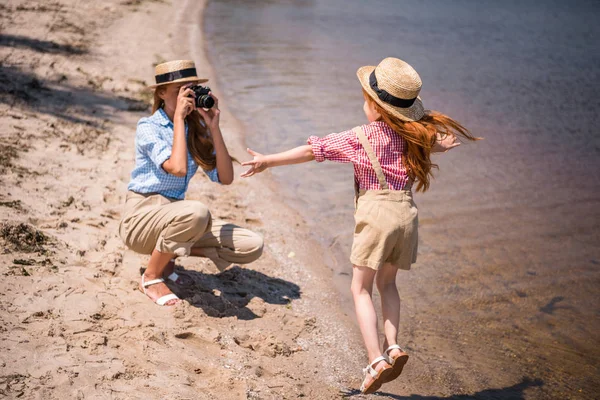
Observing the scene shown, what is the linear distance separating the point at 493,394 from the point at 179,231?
6.99 ft

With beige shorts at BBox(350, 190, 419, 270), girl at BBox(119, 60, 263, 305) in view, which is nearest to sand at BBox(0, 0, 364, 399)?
girl at BBox(119, 60, 263, 305)

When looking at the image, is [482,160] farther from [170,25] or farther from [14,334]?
[170,25]

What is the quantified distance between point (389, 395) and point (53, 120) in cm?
493

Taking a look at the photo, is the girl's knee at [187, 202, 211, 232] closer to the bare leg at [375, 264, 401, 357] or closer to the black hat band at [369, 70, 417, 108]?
the bare leg at [375, 264, 401, 357]

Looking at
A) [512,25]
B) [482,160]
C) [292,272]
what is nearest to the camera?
[292,272]

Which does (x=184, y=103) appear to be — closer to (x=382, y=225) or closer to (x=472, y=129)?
(x=382, y=225)

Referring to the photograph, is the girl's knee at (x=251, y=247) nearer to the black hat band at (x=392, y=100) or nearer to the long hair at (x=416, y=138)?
the long hair at (x=416, y=138)

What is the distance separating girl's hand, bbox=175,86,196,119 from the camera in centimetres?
390

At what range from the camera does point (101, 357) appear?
333 centimetres

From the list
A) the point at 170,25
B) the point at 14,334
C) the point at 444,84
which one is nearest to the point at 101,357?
the point at 14,334

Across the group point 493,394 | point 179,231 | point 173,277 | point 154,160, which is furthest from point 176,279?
point 493,394

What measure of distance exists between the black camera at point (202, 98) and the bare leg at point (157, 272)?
0.94 meters

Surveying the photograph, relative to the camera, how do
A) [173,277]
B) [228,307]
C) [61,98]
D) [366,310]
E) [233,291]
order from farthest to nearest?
1. [61,98]
2. [233,291]
3. [173,277]
4. [228,307]
5. [366,310]

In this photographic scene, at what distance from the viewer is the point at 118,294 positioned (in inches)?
161
